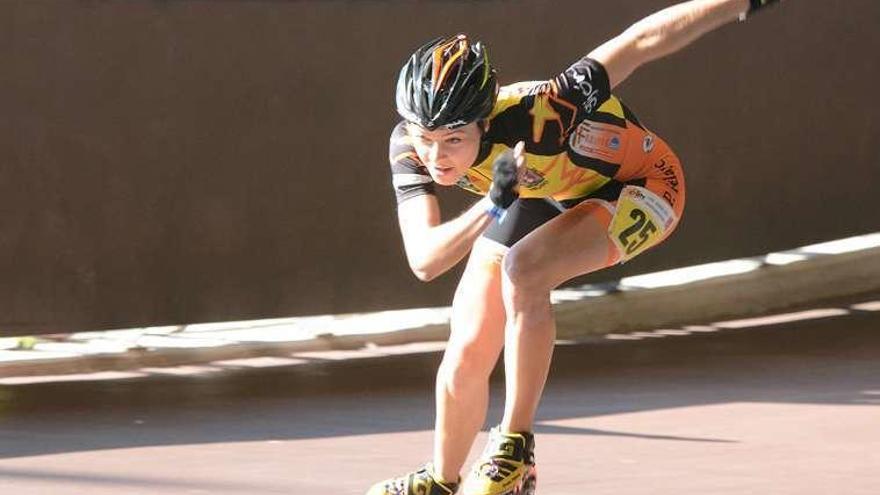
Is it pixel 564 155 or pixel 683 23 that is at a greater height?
pixel 683 23

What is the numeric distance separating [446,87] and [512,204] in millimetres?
449

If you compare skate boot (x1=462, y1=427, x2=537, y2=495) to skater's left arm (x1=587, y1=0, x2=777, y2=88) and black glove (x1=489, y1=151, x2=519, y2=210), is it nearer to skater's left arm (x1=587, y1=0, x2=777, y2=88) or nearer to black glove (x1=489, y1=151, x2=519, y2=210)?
black glove (x1=489, y1=151, x2=519, y2=210)

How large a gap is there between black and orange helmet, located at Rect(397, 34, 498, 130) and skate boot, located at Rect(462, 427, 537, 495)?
1.14m

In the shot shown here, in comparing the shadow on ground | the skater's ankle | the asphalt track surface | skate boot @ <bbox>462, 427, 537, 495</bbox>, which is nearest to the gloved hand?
skate boot @ <bbox>462, 427, 537, 495</bbox>

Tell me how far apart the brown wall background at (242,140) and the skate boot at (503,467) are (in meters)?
3.62

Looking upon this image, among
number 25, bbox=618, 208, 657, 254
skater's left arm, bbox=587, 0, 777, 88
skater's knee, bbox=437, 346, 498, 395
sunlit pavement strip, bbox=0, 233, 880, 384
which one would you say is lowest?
skater's knee, bbox=437, 346, 498, 395

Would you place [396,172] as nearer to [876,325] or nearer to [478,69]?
[478,69]

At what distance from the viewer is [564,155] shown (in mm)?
6207

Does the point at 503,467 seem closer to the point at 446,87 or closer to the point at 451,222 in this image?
the point at 451,222

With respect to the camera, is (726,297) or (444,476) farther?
(726,297)

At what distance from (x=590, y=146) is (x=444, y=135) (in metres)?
0.70

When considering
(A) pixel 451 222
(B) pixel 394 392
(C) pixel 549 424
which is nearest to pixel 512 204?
(A) pixel 451 222

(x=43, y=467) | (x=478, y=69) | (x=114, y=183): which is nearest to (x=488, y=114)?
(x=478, y=69)

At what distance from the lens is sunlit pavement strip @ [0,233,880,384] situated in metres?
9.65
